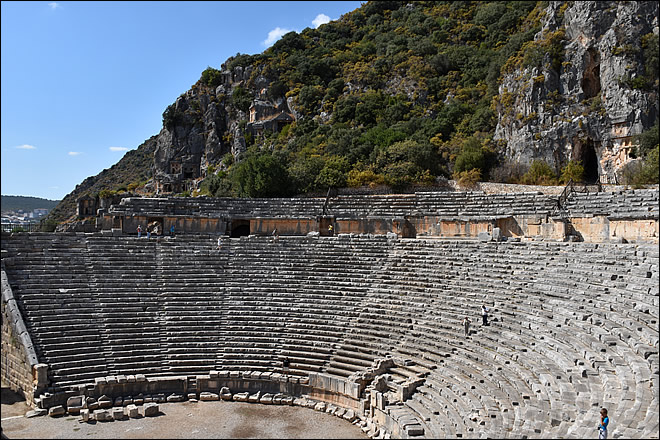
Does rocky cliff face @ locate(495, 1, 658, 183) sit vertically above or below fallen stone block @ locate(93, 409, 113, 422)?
above

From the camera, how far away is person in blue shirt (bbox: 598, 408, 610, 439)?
24.1 feet

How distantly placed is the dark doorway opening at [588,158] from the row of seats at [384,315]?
15.2m

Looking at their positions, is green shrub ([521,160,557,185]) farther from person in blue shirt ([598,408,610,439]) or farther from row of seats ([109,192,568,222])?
person in blue shirt ([598,408,610,439])

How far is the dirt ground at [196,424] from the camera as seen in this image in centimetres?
1201

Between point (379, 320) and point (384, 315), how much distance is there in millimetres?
234

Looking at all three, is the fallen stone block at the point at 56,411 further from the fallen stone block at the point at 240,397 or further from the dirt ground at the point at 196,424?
the fallen stone block at the point at 240,397

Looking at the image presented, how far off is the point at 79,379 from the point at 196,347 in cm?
321

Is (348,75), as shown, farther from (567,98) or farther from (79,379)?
(79,379)

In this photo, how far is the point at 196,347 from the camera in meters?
15.7

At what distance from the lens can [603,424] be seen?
7.48 metres

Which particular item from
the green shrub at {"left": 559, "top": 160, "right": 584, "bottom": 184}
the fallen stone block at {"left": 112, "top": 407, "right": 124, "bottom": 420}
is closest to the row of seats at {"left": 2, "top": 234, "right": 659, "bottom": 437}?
the fallen stone block at {"left": 112, "top": 407, "right": 124, "bottom": 420}

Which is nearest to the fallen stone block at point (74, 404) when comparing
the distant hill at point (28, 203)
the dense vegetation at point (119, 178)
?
the dense vegetation at point (119, 178)

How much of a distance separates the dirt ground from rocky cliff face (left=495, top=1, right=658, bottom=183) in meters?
21.8

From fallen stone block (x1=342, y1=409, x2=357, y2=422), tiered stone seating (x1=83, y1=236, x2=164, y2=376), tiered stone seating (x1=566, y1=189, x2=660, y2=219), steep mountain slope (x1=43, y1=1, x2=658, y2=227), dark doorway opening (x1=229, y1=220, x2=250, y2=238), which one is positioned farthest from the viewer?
steep mountain slope (x1=43, y1=1, x2=658, y2=227)
